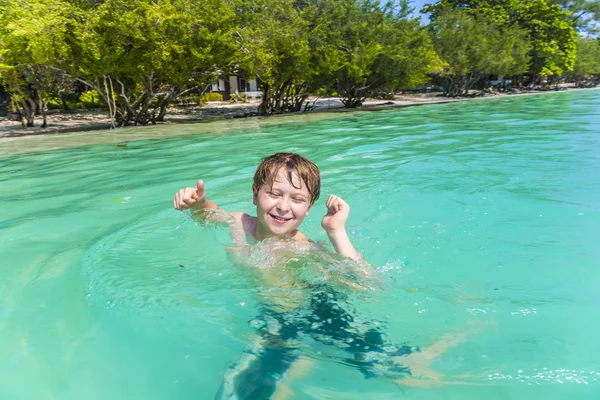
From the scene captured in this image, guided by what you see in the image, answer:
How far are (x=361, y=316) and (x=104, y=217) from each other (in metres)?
Result: 3.07

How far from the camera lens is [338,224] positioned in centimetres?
262

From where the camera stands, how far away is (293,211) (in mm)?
2562

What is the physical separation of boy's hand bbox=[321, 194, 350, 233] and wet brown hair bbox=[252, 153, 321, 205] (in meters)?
0.15

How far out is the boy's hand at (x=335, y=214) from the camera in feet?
8.50

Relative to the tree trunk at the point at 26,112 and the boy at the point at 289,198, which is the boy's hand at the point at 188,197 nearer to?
the boy at the point at 289,198

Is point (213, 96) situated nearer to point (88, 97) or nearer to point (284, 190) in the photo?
point (88, 97)

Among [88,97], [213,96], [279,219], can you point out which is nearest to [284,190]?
[279,219]

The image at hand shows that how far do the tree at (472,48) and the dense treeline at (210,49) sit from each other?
0.32 ft

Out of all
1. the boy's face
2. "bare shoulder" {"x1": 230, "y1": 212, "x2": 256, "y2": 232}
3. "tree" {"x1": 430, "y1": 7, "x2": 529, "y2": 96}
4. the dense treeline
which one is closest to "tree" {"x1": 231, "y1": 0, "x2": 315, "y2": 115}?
the dense treeline

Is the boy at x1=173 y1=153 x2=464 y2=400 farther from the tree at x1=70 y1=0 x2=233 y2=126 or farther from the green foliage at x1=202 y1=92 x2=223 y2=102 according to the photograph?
the green foliage at x1=202 y1=92 x2=223 y2=102

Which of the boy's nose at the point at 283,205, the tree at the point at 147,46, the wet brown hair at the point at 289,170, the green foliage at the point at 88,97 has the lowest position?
the boy's nose at the point at 283,205

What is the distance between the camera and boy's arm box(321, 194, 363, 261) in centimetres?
260

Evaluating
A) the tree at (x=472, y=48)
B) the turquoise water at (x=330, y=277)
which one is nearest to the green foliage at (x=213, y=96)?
the tree at (x=472, y=48)

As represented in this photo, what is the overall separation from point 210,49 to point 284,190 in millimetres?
14258
